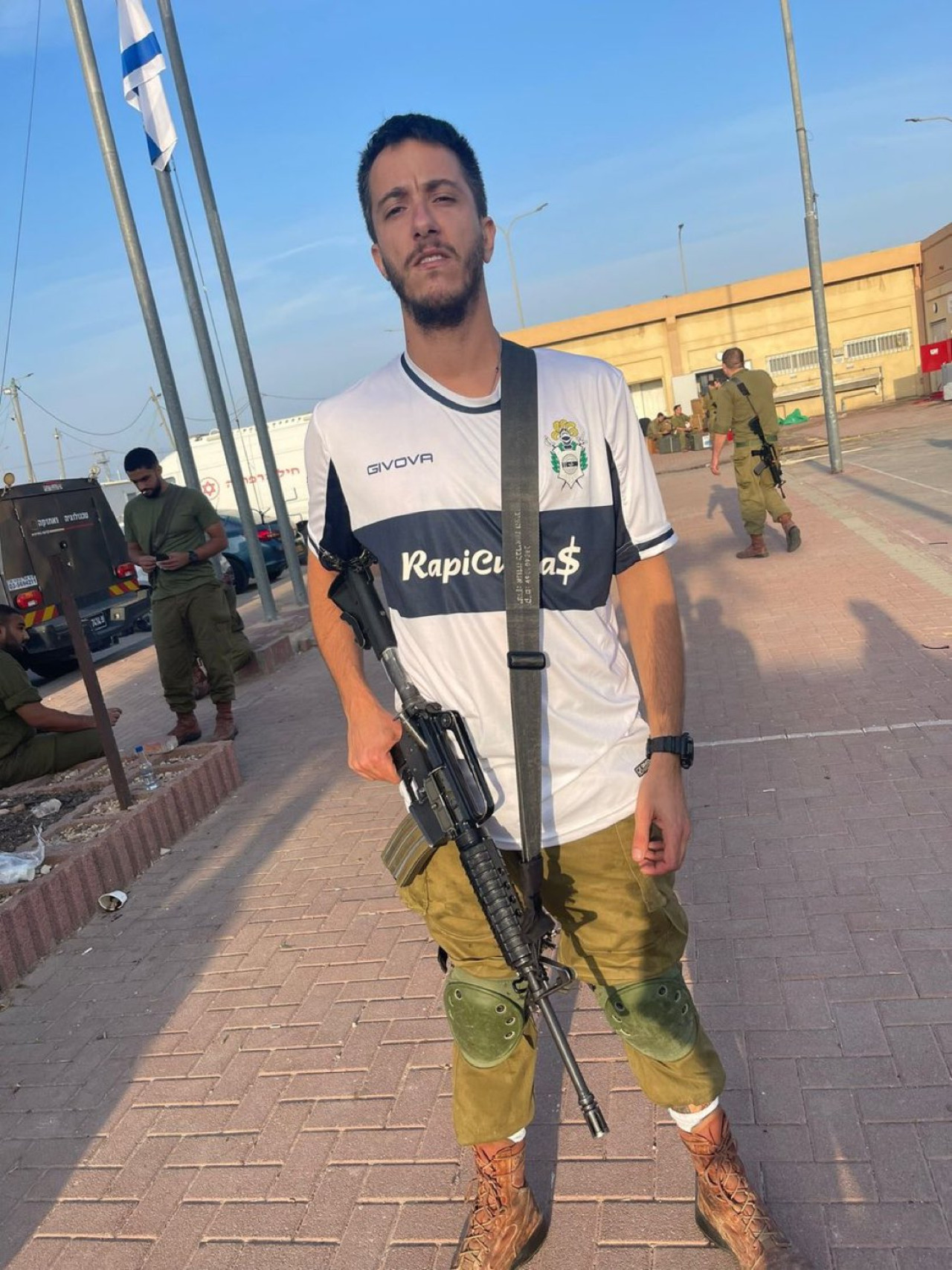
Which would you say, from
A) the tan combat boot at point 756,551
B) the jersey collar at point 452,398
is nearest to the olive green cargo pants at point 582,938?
the jersey collar at point 452,398

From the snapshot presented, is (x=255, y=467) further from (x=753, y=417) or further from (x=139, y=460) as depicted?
(x=139, y=460)

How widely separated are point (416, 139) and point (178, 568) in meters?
4.80

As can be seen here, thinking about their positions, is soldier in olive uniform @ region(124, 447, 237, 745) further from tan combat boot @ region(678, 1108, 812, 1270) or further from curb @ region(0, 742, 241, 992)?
tan combat boot @ region(678, 1108, 812, 1270)

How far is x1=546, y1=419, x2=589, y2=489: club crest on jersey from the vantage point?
1.86 meters

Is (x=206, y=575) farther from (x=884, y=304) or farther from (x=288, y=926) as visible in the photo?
(x=884, y=304)

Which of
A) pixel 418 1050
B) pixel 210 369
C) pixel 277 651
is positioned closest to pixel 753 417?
pixel 277 651

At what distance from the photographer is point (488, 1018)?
6.66 feet

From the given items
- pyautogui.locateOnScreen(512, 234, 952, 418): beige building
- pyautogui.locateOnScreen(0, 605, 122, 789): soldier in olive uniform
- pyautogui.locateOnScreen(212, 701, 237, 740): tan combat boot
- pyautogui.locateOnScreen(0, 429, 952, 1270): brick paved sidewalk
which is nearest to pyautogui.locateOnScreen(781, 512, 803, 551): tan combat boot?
pyautogui.locateOnScreen(0, 429, 952, 1270): brick paved sidewalk

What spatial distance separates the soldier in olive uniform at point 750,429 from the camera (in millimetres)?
9273

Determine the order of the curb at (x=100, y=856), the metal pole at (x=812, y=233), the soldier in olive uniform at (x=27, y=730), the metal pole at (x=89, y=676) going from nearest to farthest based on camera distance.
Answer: the curb at (x=100, y=856) < the metal pole at (x=89, y=676) < the soldier in olive uniform at (x=27, y=730) < the metal pole at (x=812, y=233)

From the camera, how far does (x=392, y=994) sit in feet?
10.7

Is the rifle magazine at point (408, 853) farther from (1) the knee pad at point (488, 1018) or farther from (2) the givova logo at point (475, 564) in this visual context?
(2) the givova logo at point (475, 564)

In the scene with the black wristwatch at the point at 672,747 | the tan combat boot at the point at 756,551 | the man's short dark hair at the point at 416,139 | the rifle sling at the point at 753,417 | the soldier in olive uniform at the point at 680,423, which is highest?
the man's short dark hair at the point at 416,139

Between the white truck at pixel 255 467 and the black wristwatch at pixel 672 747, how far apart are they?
22.2 m
